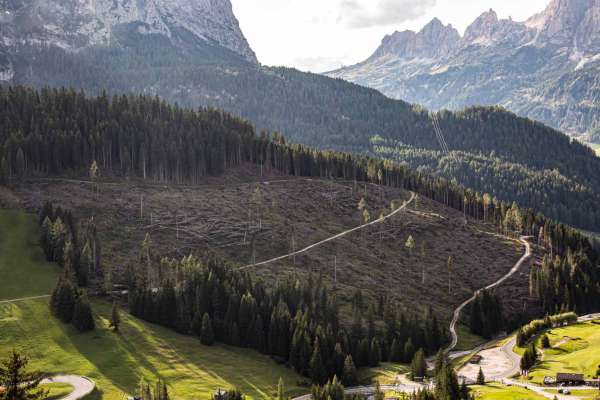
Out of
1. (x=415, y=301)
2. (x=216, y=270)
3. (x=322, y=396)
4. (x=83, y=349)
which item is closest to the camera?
(x=322, y=396)

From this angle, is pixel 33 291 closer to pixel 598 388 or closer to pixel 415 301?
pixel 415 301

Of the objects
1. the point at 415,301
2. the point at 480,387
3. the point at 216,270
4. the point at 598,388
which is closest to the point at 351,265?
the point at 415,301

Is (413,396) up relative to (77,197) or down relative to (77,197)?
down

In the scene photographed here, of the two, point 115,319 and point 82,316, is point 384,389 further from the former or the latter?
point 82,316

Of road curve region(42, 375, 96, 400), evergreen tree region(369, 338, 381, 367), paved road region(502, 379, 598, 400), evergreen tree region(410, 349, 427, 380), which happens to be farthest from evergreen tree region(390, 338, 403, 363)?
road curve region(42, 375, 96, 400)

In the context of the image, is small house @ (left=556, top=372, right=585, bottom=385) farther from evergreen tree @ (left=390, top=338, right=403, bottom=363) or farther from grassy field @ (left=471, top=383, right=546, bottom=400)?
evergreen tree @ (left=390, top=338, right=403, bottom=363)

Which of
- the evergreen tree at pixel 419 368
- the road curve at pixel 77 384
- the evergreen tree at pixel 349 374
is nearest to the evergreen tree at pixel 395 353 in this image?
the evergreen tree at pixel 419 368

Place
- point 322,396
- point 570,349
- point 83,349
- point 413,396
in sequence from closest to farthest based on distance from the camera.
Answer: point 413,396, point 322,396, point 83,349, point 570,349

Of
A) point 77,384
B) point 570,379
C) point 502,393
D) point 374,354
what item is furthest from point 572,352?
point 77,384
